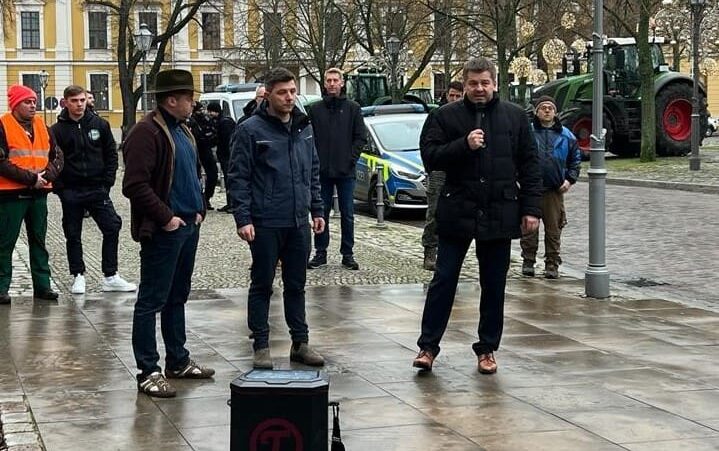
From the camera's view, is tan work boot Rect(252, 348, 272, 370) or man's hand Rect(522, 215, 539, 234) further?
tan work boot Rect(252, 348, 272, 370)

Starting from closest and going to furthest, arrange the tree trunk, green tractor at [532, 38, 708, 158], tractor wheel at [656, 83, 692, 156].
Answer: the tree trunk, green tractor at [532, 38, 708, 158], tractor wheel at [656, 83, 692, 156]

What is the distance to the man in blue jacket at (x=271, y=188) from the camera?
25.3 feet

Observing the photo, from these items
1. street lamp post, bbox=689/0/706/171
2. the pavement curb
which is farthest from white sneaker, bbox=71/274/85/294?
street lamp post, bbox=689/0/706/171

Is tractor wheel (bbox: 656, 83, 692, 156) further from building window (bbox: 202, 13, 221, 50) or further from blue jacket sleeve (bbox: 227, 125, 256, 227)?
building window (bbox: 202, 13, 221, 50)

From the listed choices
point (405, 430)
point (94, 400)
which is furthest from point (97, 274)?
point (405, 430)

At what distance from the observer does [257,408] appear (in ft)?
16.7

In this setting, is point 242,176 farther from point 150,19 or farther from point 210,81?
point 210,81

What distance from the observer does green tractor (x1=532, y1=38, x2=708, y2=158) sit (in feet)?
111

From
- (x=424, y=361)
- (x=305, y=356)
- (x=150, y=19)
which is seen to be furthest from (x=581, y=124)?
(x=150, y=19)

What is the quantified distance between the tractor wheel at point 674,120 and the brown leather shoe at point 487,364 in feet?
89.3

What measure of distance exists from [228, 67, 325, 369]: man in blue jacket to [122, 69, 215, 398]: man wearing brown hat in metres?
0.37

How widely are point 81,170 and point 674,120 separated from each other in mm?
26059

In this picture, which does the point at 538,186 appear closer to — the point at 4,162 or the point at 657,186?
the point at 4,162

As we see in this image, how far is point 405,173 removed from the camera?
1966 centimetres
